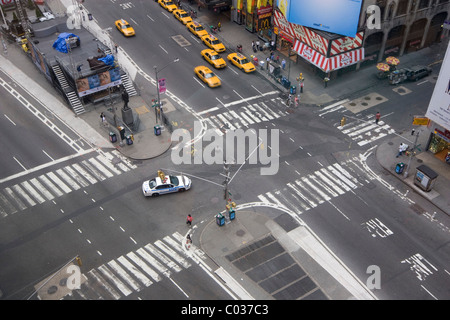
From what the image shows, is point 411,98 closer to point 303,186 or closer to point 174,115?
point 303,186

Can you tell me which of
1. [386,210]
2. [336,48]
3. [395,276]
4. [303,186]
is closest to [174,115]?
[303,186]

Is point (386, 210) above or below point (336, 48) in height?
below

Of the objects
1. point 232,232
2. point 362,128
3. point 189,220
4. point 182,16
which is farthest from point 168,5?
point 232,232

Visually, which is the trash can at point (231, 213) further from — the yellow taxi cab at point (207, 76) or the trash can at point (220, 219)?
the yellow taxi cab at point (207, 76)

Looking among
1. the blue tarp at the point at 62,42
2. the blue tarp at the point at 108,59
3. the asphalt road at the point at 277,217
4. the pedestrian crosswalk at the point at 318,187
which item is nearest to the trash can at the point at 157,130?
the asphalt road at the point at 277,217

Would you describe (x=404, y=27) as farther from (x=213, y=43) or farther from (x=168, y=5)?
(x=168, y=5)
